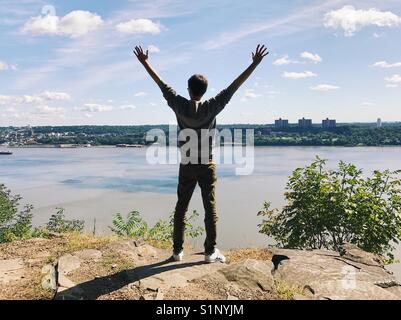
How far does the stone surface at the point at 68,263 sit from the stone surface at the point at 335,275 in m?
2.30

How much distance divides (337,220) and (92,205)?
27223 mm

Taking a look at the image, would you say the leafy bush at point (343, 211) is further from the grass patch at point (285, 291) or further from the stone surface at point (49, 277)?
the stone surface at point (49, 277)

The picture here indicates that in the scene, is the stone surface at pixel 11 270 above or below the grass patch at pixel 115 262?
below

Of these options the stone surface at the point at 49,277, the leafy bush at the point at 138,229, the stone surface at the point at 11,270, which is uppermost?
the stone surface at the point at 49,277

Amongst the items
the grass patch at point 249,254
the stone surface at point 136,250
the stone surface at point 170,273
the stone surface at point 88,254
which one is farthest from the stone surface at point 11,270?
the grass patch at point 249,254

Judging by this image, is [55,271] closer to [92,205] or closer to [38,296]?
[38,296]

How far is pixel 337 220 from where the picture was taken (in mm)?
8094

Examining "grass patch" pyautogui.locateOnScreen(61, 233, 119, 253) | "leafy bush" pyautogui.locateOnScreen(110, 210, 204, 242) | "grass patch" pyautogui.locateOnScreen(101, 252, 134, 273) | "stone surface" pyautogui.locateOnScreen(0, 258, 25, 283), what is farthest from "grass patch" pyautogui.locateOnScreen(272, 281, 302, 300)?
→ "leafy bush" pyautogui.locateOnScreen(110, 210, 204, 242)

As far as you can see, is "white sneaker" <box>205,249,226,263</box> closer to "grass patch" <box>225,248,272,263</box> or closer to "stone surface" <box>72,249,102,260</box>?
"grass patch" <box>225,248,272,263</box>

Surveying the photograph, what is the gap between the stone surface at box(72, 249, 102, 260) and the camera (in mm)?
5266

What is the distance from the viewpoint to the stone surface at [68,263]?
4801mm

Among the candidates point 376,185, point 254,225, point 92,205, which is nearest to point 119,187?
point 92,205

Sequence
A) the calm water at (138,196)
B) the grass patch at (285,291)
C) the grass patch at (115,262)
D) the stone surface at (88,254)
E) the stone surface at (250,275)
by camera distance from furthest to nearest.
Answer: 1. the calm water at (138,196)
2. the stone surface at (88,254)
3. the grass patch at (115,262)
4. the stone surface at (250,275)
5. the grass patch at (285,291)
